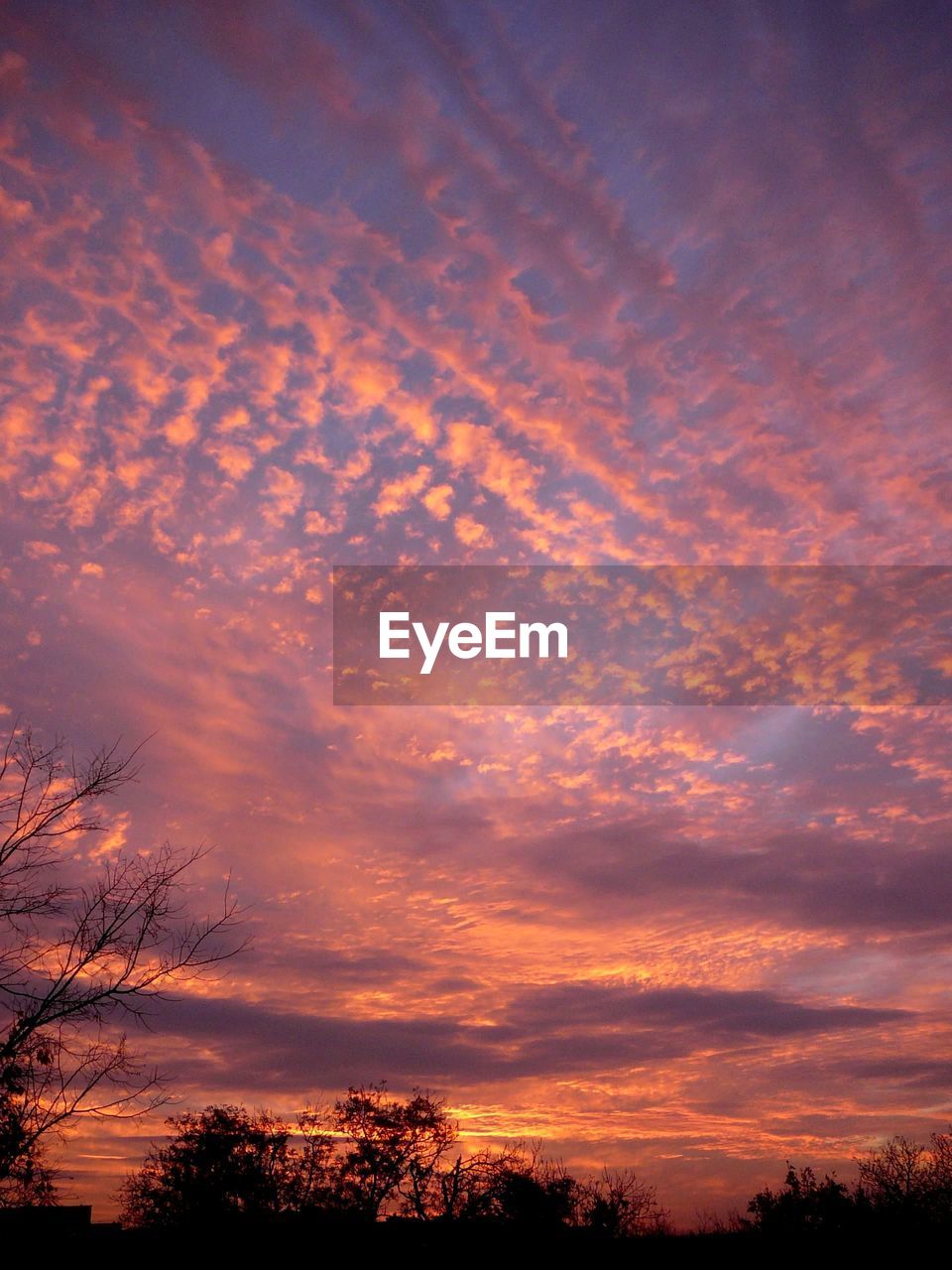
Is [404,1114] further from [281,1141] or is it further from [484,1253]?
[484,1253]

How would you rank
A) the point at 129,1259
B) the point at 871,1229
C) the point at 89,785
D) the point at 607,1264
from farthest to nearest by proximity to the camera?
1. the point at 871,1229
2. the point at 607,1264
3. the point at 129,1259
4. the point at 89,785

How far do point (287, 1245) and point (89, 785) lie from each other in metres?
36.8

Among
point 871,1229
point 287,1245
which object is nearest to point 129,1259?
point 287,1245

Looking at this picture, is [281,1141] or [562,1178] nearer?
[562,1178]

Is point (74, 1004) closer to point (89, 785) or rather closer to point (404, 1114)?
point (89, 785)

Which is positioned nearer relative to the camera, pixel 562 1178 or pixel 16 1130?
pixel 16 1130

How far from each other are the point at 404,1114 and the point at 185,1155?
15186 millimetres

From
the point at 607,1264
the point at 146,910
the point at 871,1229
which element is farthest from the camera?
the point at 871,1229

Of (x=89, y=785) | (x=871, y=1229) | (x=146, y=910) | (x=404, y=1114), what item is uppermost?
(x=89, y=785)

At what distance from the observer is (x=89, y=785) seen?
14.8 metres

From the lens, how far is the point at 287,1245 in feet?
139

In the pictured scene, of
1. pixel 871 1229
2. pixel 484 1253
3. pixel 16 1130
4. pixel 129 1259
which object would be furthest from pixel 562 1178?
pixel 16 1130

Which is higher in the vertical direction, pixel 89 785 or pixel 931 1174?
pixel 89 785

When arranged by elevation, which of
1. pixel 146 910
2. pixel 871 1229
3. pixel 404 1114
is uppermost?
pixel 146 910
